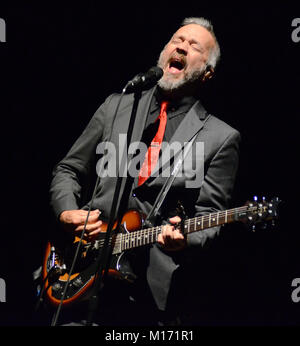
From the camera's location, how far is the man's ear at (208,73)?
112 inches

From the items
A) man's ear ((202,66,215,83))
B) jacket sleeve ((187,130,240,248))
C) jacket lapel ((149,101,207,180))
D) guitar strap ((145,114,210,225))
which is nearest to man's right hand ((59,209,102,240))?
guitar strap ((145,114,210,225))

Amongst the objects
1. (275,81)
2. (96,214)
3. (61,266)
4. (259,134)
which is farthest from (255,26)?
(61,266)

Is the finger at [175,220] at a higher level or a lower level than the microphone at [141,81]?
lower

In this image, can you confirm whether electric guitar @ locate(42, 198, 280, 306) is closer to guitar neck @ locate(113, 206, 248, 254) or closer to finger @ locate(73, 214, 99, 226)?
guitar neck @ locate(113, 206, 248, 254)

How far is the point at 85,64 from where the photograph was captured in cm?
337

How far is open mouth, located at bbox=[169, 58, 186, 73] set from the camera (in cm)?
277

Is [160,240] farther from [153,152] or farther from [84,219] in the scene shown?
[153,152]

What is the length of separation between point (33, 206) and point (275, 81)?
188cm

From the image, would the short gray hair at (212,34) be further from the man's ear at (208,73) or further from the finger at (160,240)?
the finger at (160,240)

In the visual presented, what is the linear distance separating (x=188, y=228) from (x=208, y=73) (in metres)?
1.07

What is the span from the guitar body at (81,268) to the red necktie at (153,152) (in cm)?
25

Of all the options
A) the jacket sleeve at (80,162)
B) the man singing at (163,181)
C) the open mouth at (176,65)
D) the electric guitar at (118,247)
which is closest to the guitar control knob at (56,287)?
the electric guitar at (118,247)

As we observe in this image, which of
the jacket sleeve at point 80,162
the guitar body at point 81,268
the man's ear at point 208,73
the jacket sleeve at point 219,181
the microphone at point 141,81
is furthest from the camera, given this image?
the man's ear at point 208,73
